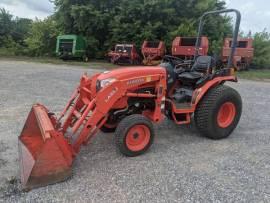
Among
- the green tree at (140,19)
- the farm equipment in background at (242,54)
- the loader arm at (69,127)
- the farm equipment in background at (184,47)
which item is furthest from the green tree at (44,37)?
the loader arm at (69,127)

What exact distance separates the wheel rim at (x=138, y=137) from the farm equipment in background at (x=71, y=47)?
50.6 ft

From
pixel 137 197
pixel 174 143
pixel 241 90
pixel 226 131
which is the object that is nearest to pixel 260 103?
pixel 241 90

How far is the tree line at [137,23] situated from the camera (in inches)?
709

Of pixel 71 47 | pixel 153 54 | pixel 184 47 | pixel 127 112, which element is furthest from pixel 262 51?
pixel 127 112

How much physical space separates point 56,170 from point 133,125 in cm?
107

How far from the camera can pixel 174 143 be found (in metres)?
4.18

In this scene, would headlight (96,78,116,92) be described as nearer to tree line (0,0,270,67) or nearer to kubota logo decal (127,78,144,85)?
kubota logo decal (127,78,144,85)

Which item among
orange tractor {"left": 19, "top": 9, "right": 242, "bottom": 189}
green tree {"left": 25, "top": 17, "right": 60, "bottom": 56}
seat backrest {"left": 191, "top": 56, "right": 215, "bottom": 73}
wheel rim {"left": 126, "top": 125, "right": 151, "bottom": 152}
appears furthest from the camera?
green tree {"left": 25, "top": 17, "right": 60, "bottom": 56}

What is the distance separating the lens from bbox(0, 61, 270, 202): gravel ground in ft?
9.11

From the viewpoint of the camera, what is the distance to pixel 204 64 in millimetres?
4648

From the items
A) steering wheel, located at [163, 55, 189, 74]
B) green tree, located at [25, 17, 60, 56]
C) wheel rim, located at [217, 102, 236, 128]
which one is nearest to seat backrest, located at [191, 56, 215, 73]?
steering wheel, located at [163, 55, 189, 74]

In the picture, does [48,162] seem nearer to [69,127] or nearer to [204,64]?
[69,127]

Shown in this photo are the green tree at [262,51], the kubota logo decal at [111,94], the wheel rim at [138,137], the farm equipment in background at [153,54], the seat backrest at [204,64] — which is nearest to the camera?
the kubota logo decal at [111,94]

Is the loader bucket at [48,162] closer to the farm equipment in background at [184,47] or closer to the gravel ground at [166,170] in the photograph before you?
the gravel ground at [166,170]
